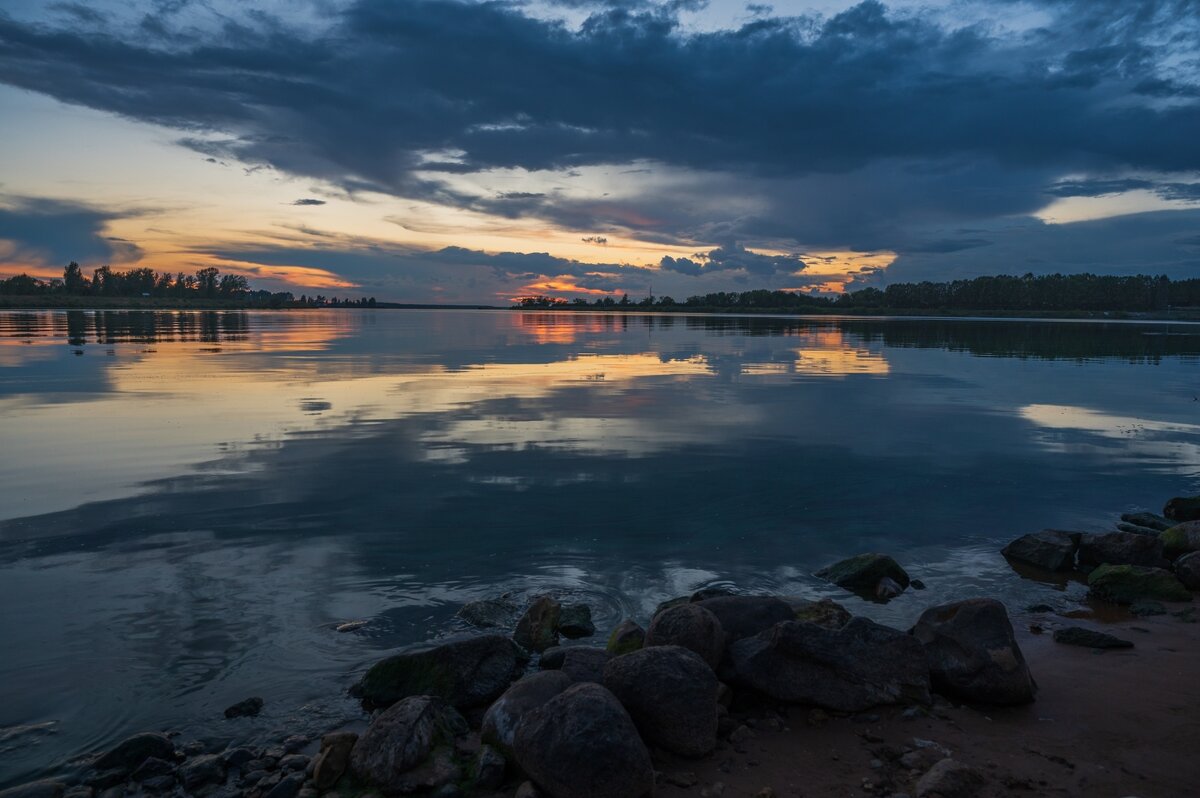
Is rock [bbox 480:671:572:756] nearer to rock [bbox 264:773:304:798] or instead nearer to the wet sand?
the wet sand

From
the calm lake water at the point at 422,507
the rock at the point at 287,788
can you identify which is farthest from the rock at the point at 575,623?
the rock at the point at 287,788

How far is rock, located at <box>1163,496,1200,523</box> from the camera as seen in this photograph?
14.7 metres

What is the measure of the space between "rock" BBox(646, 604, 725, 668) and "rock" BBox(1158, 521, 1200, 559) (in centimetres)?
898

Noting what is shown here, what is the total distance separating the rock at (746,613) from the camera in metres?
8.75

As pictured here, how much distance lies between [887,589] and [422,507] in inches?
323

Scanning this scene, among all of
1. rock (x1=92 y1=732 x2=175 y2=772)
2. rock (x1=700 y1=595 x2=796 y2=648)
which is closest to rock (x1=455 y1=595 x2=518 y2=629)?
rock (x1=700 y1=595 x2=796 y2=648)

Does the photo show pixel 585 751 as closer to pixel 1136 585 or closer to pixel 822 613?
pixel 822 613

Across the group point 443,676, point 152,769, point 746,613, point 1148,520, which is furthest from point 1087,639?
point 152,769

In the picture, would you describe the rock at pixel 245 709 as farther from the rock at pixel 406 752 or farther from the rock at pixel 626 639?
the rock at pixel 626 639

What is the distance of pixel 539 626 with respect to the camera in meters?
9.12

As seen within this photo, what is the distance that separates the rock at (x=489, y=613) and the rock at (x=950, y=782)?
5.18 m

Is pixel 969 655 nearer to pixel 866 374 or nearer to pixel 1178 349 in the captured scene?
pixel 866 374

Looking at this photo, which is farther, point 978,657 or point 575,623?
point 575,623

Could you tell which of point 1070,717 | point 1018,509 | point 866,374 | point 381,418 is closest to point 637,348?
point 866,374
